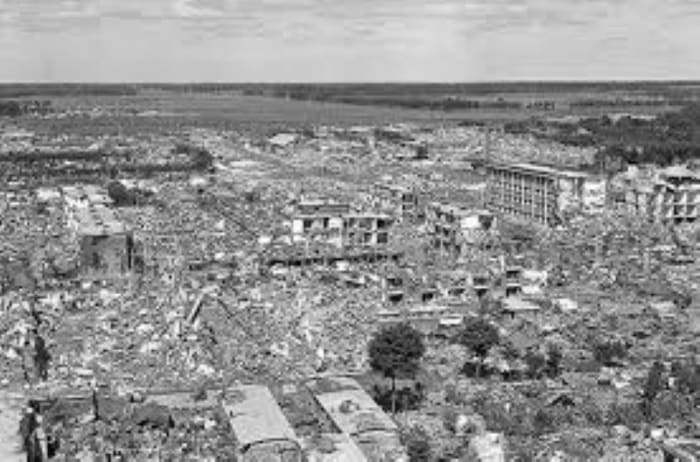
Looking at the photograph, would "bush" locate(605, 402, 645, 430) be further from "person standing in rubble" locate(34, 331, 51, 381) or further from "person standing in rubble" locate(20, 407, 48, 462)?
"person standing in rubble" locate(34, 331, 51, 381)

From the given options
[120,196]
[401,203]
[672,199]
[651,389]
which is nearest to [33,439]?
[651,389]

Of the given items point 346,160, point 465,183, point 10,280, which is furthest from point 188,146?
point 10,280

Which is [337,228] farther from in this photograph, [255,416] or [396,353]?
[255,416]

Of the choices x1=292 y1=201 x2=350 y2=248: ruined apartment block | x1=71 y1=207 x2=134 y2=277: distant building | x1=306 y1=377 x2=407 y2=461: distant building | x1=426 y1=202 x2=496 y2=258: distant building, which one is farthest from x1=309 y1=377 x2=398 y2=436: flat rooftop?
x1=426 y1=202 x2=496 y2=258: distant building

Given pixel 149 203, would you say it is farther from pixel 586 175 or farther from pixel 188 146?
pixel 188 146

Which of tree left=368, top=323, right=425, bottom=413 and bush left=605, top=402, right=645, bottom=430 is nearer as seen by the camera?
bush left=605, top=402, right=645, bottom=430
